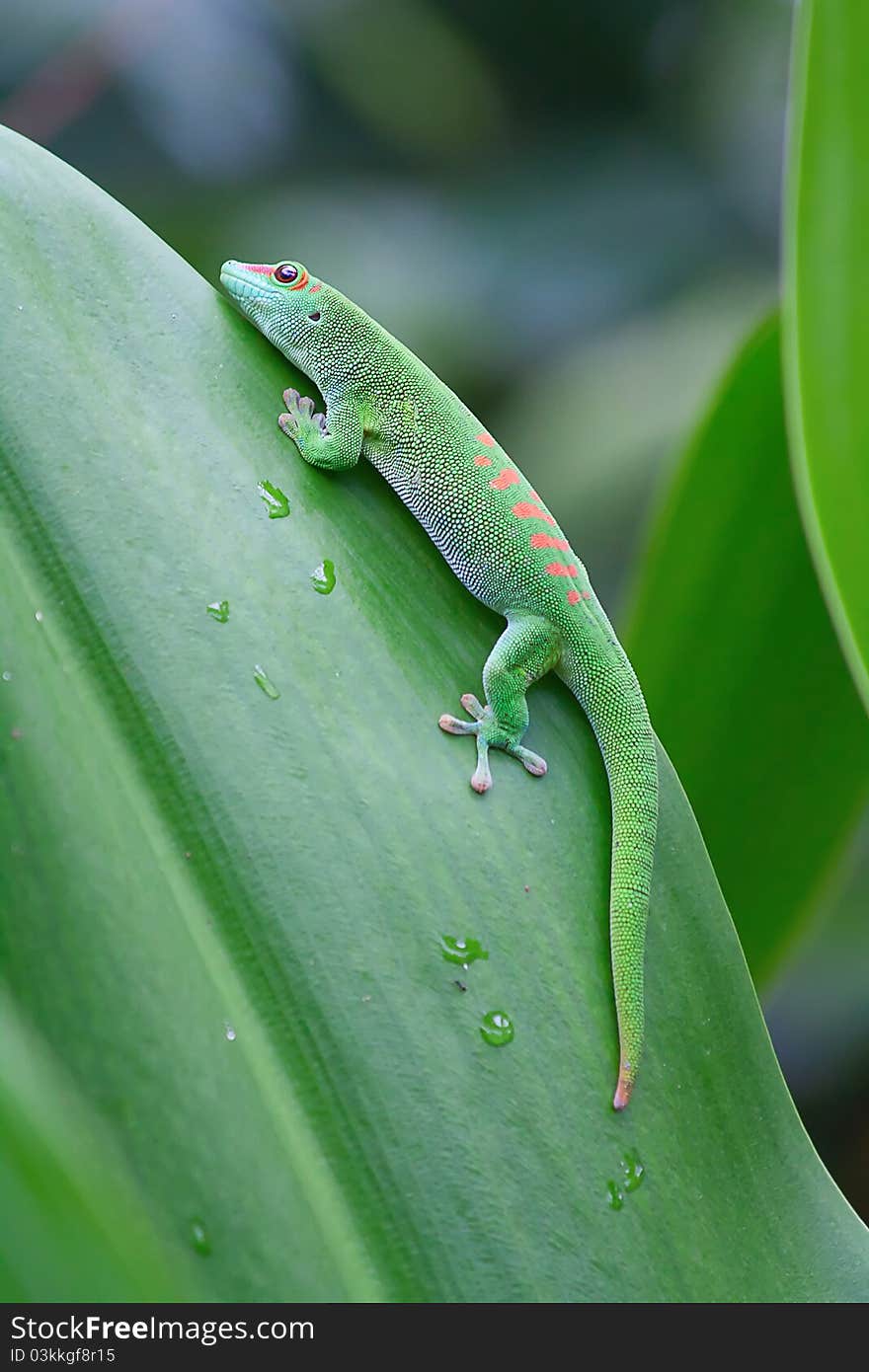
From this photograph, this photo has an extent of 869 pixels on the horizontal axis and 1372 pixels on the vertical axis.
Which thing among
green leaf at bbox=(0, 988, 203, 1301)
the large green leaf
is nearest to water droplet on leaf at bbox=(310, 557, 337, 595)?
the large green leaf

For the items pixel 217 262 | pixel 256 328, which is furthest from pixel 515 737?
pixel 217 262

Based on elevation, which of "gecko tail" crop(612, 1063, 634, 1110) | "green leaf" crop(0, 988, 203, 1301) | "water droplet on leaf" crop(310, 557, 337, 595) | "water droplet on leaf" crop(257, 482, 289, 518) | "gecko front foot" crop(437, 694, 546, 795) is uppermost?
"green leaf" crop(0, 988, 203, 1301)

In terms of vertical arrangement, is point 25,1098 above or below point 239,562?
above

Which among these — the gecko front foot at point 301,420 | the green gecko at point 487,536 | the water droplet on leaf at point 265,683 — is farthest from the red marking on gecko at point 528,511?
the water droplet on leaf at point 265,683

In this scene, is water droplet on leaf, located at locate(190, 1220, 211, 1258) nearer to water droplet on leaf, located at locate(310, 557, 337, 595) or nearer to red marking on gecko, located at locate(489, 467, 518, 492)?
water droplet on leaf, located at locate(310, 557, 337, 595)

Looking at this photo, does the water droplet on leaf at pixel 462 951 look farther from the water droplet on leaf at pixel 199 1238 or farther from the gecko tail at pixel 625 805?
the water droplet on leaf at pixel 199 1238

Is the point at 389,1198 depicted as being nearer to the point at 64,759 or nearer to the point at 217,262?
the point at 64,759

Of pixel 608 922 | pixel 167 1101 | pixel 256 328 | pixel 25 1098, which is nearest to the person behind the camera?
pixel 25 1098
